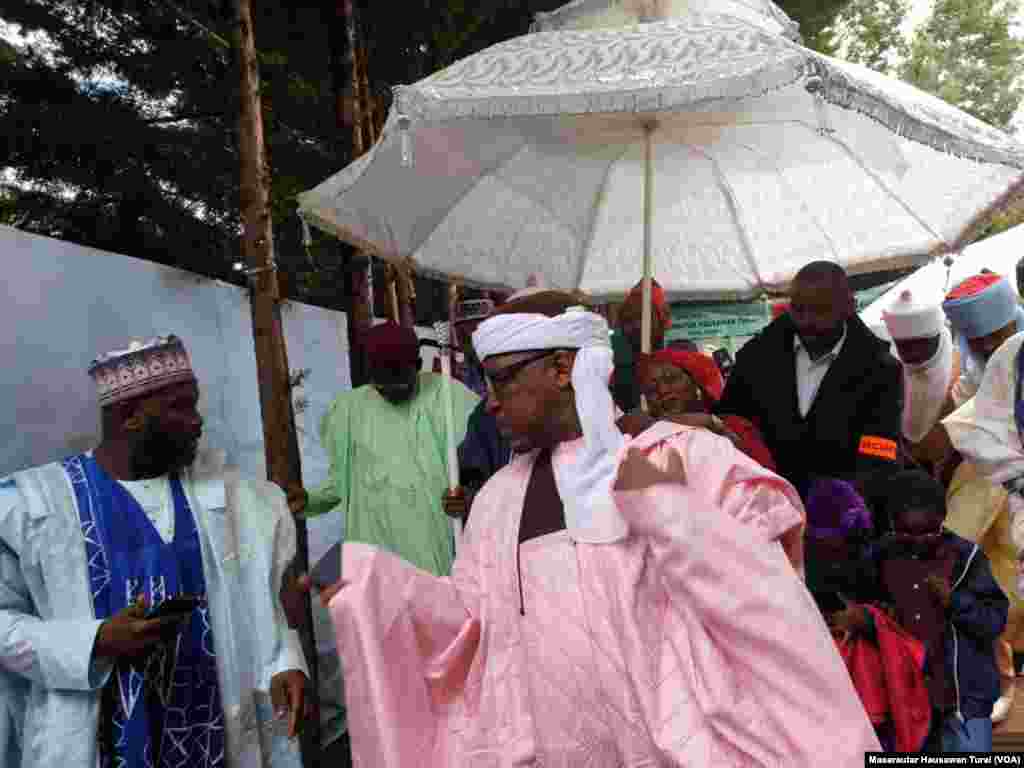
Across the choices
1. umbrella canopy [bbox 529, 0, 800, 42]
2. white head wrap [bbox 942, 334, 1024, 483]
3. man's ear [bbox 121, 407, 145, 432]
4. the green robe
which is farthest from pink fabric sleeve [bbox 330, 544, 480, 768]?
umbrella canopy [bbox 529, 0, 800, 42]

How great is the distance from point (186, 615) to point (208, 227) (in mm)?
5676

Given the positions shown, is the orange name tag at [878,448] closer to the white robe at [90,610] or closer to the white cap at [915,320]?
the white cap at [915,320]

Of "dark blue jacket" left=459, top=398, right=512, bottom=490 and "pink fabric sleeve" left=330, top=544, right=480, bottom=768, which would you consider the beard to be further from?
"dark blue jacket" left=459, top=398, right=512, bottom=490

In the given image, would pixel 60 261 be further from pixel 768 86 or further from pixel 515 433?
pixel 768 86

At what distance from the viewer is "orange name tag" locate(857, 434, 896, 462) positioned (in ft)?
11.7

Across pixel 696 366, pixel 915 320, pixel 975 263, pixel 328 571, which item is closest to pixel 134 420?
pixel 328 571

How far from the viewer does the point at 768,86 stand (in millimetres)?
3012

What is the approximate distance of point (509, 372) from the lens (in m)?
2.27

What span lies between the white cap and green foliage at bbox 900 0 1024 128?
113 feet

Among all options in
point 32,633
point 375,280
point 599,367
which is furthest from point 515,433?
point 375,280

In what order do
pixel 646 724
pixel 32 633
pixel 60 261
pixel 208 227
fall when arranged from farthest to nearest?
pixel 208 227
pixel 60 261
pixel 32 633
pixel 646 724

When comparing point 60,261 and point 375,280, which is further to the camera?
point 375,280

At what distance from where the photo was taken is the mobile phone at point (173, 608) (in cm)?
253

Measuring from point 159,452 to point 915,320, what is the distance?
3.57 meters
